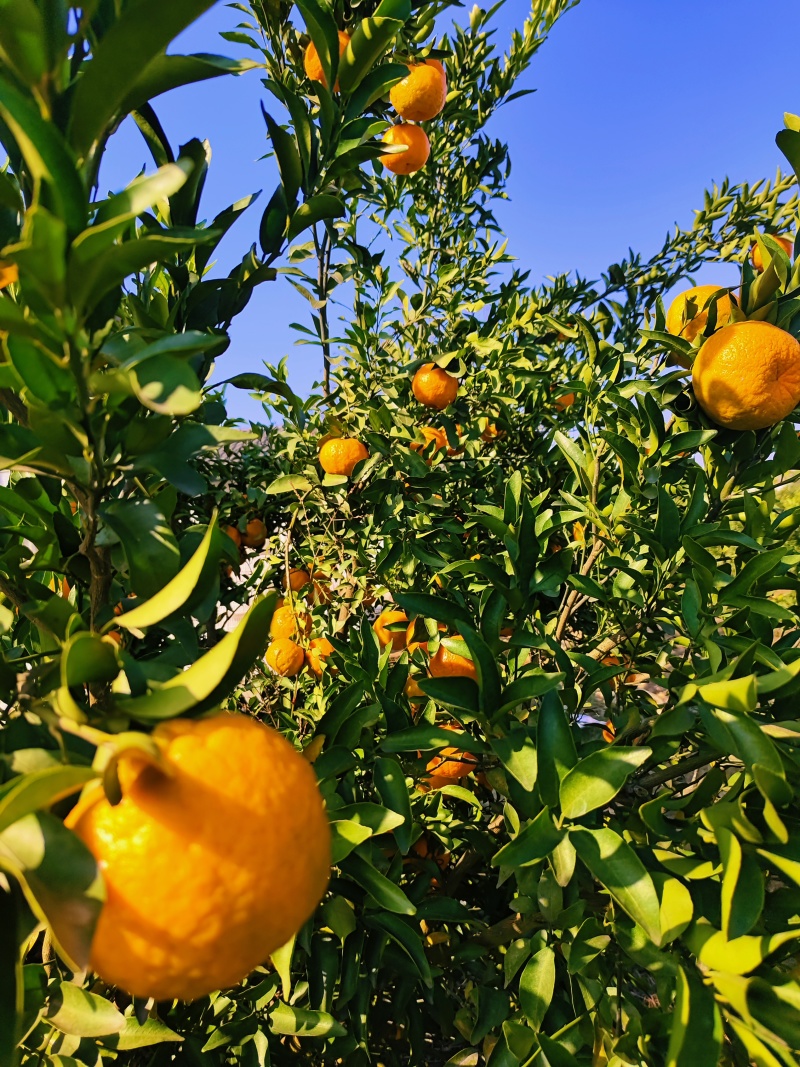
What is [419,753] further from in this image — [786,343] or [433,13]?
[433,13]

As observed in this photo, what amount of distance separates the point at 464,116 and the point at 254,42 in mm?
1265

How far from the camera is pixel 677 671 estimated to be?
0.95 m

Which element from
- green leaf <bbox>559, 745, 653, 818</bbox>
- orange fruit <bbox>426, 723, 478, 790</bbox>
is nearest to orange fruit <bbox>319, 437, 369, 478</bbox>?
orange fruit <bbox>426, 723, 478, 790</bbox>

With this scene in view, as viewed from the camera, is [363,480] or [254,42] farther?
[363,480]

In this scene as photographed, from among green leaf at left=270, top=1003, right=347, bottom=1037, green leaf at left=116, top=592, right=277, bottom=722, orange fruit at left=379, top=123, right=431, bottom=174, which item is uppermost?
orange fruit at left=379, top=123, right=431, bottom=174

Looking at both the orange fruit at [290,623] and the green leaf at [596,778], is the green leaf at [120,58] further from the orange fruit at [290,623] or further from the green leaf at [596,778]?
the orange fruit at [290,623]

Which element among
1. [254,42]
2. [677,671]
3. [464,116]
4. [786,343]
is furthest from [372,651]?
[464,116]

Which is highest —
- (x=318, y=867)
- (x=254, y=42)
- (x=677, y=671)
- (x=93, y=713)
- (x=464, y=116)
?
(x=464, y=116)

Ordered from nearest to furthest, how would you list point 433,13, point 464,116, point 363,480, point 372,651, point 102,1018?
1. point 102,1018
2. point 372,651
3. point 433,13
4. point 363,480
5. point 464,116

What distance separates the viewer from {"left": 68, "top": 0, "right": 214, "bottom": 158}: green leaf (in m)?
0.44

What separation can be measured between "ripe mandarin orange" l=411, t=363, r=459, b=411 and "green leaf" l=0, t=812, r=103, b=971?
1.58 metres

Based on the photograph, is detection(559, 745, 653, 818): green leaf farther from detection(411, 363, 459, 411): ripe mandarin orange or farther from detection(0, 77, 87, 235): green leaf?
detection(411, 363, 459, 411): ripe mandarin orange

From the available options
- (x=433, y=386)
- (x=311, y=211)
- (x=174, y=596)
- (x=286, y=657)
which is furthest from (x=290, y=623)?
(x=174, y=596)

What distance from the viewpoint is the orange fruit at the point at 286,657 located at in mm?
1625
